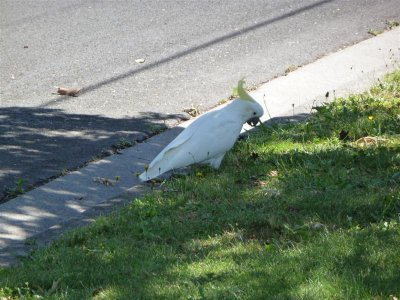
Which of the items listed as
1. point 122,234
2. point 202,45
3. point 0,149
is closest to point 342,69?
point 202,45

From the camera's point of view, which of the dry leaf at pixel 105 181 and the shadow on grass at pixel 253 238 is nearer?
the shadow on grass at pixel 253 238

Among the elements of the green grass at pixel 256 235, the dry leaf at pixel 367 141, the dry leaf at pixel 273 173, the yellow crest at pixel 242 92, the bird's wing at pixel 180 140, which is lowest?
the dry leaf at pixel 367 141

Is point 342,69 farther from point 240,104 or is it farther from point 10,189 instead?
point 10,189

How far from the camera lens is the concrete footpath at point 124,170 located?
5469 mm

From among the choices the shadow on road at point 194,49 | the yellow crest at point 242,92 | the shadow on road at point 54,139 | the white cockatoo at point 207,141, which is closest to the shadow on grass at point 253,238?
the white cockatoo at point 207,141

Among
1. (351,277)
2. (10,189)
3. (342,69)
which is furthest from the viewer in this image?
(342,69)

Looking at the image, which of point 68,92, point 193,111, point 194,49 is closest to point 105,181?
point 193,111

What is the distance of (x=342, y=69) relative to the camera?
893 cm

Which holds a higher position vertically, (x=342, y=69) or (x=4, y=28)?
(x=4, y=28)

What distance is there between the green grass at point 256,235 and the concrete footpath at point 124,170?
10.2 inches

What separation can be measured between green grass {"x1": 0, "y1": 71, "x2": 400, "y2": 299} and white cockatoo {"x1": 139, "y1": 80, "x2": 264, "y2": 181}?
128 mm

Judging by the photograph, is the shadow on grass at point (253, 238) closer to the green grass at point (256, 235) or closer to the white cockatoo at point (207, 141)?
the green grass at point (256, 235)

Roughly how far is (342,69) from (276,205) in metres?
3.84

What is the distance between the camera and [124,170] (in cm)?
655
